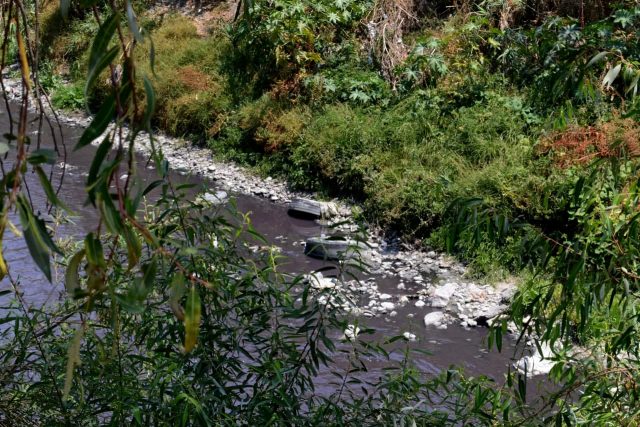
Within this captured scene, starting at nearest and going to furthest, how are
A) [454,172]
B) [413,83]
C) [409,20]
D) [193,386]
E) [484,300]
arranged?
1. [193,386]
2. [484,300]
3. [454,172]
4. [413,83]
5. [409,20]

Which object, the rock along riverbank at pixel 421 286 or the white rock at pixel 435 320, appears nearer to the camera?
the white rock at pixel 435 320

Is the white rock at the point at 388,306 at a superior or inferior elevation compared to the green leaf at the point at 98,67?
inferior

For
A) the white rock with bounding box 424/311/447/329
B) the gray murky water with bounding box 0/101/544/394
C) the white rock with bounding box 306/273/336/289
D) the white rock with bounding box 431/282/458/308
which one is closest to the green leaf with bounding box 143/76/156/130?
the white rock with bounding box 306/273/336/289

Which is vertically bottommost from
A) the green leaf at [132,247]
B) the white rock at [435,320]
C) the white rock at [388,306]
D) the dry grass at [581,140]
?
the white rock at [388,306]

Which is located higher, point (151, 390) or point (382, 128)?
point (151, 390)

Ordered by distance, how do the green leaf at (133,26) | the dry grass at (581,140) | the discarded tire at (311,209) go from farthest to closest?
the discarded tire at (311,209)
the dry grass at (581,140)
the green leaf at (133,26)

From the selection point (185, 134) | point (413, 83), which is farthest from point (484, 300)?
point (185, 134)

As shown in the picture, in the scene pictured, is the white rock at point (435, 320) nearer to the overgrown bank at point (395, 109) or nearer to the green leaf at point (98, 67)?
the overgrown bank at point (395, 109)

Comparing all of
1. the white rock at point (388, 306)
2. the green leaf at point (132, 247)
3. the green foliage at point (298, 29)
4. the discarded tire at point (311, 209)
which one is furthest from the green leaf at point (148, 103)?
the green foliage at point (298, 29)

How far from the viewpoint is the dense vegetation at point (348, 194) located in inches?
92.4

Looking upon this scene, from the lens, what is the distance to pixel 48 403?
268cm

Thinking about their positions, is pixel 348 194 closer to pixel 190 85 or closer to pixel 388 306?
pixel 388 306

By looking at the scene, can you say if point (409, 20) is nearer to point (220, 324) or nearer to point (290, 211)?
point (290, 211)

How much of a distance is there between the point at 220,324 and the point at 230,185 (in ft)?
25.3
